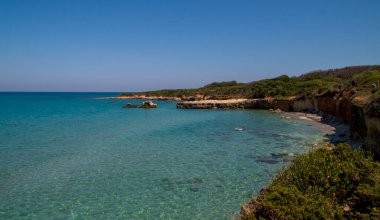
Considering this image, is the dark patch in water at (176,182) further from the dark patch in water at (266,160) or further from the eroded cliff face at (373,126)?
the eroded cliff face at (373,126)

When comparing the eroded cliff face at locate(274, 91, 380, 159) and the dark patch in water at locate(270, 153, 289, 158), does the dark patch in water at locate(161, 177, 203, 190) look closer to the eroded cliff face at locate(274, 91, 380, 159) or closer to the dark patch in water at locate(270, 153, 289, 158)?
the dark patch in water at locate(270, 153, 289, 158)

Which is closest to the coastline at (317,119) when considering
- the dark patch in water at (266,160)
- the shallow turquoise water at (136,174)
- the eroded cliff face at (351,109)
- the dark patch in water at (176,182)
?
the eroded cliff face at (351,109)

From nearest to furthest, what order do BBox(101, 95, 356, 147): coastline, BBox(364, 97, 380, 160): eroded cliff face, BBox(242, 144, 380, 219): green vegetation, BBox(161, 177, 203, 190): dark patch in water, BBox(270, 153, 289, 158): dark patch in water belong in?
BBox(242, 144, 380, 219): green vegetation → BBox(161, 177, 203, 190): dark patch in water → BBox(364, 97, 380, 160): eroded cliff face → BBox(270, 153, 289, 158): dark patch in water → BBox(101, 95, 356, 147): coastline

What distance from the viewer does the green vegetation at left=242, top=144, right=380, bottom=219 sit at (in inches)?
249


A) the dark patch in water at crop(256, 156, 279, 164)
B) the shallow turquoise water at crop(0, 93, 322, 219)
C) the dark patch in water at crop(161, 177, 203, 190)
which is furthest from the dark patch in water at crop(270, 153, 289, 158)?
the dark patch in water at crop(161, 177, 203, 190)

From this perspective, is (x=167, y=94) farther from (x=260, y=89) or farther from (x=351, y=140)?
(x=351, y=140)

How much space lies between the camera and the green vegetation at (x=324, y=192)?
6312 mm

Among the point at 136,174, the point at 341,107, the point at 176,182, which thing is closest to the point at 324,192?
the point at 176,182

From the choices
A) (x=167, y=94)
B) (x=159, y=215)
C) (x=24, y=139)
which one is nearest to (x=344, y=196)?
(x=159, y=215)

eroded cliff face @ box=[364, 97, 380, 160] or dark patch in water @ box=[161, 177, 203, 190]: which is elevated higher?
eroded cliff face @ box=[364, 97, 380, 160]

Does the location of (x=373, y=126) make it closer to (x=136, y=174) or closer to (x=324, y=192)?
(x=324, y=192)

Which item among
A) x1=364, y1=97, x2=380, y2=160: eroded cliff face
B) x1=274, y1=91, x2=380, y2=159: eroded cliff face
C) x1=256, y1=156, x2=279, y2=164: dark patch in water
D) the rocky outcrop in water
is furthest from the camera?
x1=256, y1=156, x2=279, y2=164: dark patch in water

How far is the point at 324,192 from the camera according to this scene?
7.71 m

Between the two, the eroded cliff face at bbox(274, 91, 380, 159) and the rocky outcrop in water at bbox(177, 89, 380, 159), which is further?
the rocky outcrop in water at bbox(177, 89, 380, 159)
